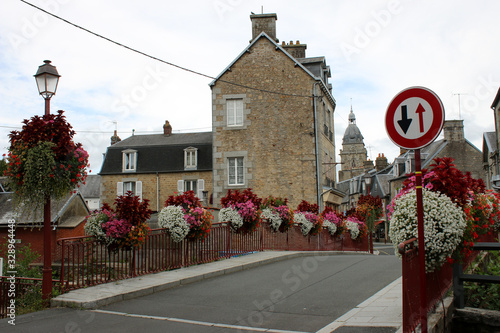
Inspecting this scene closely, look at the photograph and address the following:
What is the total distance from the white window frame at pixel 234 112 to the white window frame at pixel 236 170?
2.07 metres

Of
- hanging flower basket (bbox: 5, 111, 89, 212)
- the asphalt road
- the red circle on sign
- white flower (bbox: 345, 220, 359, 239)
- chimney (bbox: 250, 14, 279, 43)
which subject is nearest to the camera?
the red circle on sign

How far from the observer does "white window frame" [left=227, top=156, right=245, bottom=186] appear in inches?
1043

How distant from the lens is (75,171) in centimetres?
841

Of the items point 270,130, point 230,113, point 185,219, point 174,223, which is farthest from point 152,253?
point 230,113

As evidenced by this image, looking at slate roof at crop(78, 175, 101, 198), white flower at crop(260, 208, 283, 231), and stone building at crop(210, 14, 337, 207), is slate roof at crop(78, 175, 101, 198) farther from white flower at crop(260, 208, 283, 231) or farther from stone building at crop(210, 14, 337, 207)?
white flower at crop(260, 208, 283, 231)

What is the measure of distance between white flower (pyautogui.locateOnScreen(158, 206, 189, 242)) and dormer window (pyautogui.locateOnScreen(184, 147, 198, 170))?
22214 mm

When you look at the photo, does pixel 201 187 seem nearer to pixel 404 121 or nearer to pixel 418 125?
pixel 404 121

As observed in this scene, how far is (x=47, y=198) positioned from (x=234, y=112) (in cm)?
1920

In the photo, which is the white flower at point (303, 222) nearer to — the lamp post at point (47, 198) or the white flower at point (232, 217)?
the white flower at point (232, 217)

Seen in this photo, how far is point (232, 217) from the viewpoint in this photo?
1440cm

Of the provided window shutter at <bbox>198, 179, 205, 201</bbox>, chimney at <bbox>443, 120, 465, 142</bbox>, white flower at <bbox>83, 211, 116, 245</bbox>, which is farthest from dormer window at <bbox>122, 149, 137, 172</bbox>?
chimney at <bbox>443, 120, 465, 142</bbox>

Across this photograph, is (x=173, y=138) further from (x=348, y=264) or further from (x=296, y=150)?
(x=348, y=264)

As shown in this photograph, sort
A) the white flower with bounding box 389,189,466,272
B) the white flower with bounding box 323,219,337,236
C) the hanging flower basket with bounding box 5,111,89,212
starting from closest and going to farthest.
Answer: the white flower with bounding box 389,189,466,272 → the hanging flower basket with bounding box 5,111,89,212 → the white flower with bounding box 323,219,337,236

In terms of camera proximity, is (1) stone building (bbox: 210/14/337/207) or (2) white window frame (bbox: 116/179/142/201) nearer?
(1) stone building (bbox: 210/14/337/207)
